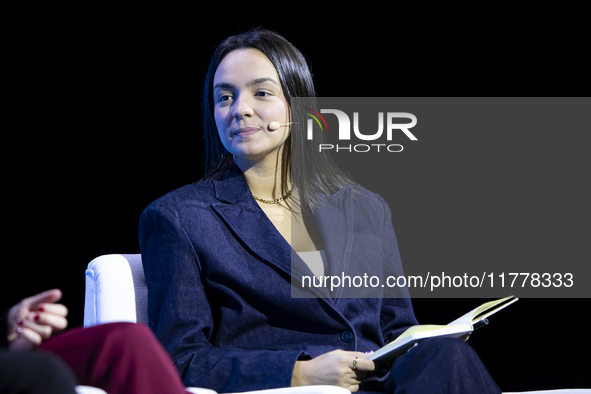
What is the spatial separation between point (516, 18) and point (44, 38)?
1.96m

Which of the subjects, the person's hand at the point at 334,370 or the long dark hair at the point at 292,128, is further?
the long dark hair at the point at 292,128

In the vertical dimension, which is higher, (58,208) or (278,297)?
(58,208)

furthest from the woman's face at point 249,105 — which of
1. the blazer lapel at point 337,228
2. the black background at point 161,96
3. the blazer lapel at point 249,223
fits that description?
the black background at point 161,96

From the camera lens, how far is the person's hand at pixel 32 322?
99 centimetres

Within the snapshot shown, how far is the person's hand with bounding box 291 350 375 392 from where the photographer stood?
4.64ft

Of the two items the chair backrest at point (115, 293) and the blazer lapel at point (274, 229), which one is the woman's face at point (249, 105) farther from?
the chair backrest at point (115, 293)

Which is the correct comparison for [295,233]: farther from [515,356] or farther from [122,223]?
[515,356]

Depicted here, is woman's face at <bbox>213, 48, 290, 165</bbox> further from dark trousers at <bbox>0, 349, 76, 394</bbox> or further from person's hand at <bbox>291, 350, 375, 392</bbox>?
dark trousers at <bbox>0, 349, 76, 394</bbox>

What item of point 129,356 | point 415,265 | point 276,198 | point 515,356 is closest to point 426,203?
point 415,265

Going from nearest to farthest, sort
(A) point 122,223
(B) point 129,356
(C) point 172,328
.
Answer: (B) point 129,356 → (C) point 172,328 → (A) point 122,223

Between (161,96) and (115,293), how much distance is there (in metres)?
1.25

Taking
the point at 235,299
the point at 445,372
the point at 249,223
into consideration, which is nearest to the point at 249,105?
the point at 249,223

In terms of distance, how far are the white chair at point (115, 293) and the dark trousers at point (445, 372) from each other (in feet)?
1.15

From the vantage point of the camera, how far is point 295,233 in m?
1.81
